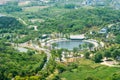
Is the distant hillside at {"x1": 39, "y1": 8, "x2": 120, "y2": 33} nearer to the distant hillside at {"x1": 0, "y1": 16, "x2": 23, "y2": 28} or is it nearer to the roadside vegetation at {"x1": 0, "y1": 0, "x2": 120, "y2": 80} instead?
the roadside vegetation at {"x1": 0, "y1": 0, "x2": 120, "y2": 80}

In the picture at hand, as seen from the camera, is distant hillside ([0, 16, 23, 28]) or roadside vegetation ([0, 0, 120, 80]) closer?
roadside vegetation ([0, 0, 120, 80])

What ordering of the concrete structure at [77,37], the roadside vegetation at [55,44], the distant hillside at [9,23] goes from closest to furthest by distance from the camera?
the roadside vegetation at [55,44], the concrete structure at [77,37], the distant hillside at [9,23]

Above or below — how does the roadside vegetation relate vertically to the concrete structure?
above

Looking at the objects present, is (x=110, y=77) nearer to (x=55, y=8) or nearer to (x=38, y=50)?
(x=38, y=50)

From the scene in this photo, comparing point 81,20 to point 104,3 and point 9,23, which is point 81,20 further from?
point 104,3

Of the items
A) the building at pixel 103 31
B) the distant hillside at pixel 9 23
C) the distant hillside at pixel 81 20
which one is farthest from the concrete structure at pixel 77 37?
the distant hillside at pixel 9 23

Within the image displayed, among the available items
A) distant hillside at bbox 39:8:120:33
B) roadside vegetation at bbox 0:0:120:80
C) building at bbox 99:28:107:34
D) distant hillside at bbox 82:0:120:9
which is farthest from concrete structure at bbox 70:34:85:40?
distant hillside at bbox 82:0:120:9

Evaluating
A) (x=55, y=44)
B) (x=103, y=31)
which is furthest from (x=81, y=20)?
(x=55, y=44)

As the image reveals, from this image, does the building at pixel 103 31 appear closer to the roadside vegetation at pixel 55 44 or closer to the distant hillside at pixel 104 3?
the roadside vegetation at pixel 55 44

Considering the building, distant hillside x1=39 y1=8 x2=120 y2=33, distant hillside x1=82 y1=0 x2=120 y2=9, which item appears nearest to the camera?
the building

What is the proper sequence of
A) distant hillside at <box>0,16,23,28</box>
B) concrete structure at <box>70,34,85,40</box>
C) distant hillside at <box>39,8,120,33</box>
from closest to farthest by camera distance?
concrete structure at <box>70,34,85,40</box> → distant hillside at <box>39,8,120,33</box> → distant hillside at <box>0,16,23,28</box>

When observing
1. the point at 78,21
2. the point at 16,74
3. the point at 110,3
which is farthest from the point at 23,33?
the point at 110,3
